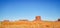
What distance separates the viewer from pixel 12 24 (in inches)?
320

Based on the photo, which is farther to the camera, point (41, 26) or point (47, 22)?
point (47, 22)

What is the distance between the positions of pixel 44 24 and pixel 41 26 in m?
0.29

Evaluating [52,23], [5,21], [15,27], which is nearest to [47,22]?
[52,23]

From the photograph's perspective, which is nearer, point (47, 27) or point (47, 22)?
point (47, 27)

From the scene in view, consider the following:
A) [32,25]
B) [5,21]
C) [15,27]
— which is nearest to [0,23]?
[5,21]

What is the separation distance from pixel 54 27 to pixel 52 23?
2.38ft

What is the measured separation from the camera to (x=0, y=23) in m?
8.29

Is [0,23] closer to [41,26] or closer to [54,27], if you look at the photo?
[41,26]

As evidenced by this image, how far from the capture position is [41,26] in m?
7.95

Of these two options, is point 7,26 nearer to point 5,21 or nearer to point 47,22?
point 5,21

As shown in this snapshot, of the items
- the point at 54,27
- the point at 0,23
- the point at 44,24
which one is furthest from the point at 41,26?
the point at 0,23

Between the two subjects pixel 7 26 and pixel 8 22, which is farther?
pixel 8 22

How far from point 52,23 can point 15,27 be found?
8.77 ft

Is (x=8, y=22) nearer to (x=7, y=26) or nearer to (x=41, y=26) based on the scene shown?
(x=7, y=26)
